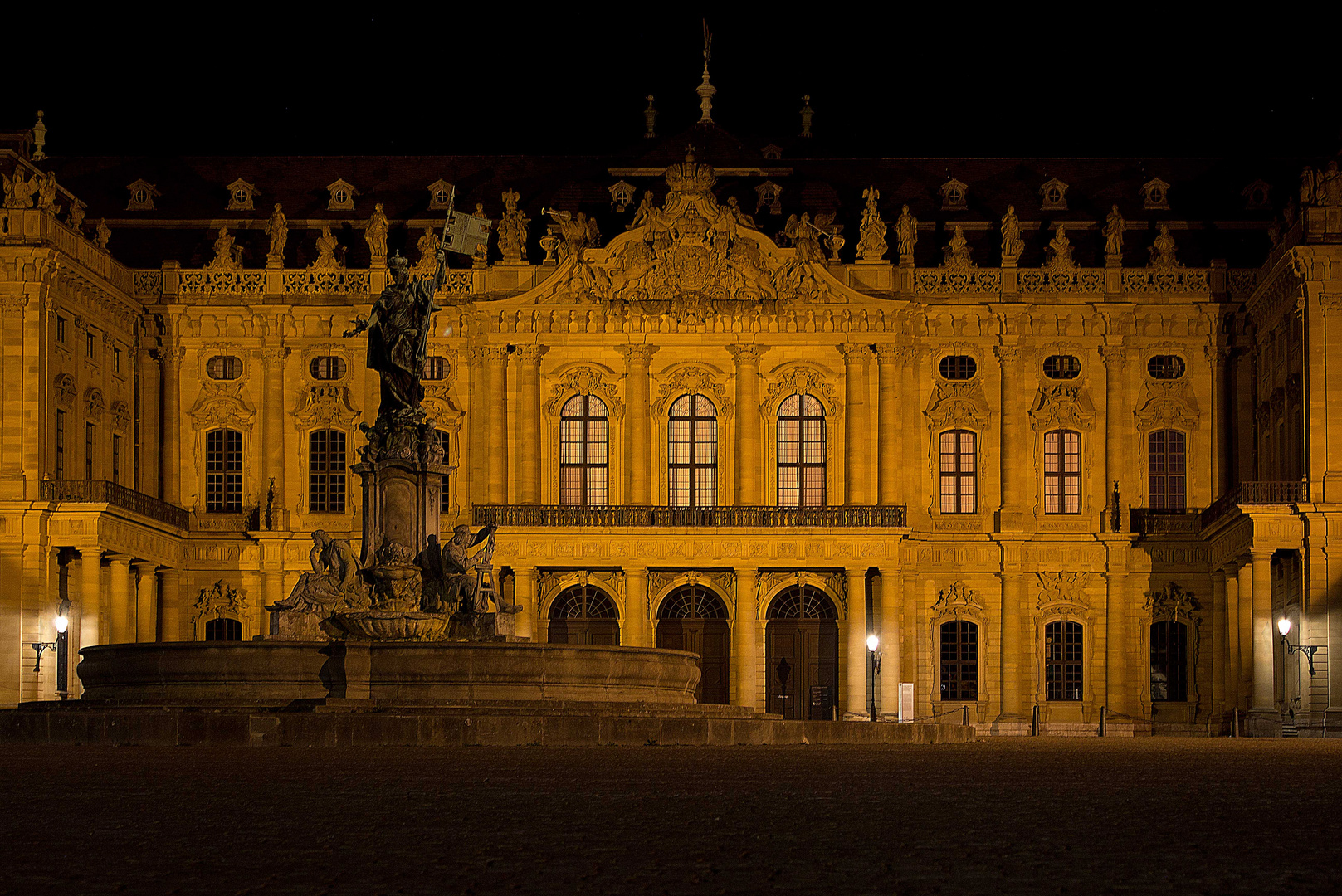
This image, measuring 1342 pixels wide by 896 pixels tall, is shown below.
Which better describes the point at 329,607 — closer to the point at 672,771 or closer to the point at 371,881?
the point at 672,771

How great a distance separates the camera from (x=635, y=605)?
5512 centimetres

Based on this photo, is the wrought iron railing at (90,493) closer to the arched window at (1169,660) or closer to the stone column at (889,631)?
the stone column at (889,631)

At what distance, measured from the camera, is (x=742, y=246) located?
2226 inches

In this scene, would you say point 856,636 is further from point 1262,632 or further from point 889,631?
point 1262,632

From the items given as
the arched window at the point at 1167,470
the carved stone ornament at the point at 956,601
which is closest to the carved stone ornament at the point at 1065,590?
the carved stone ornament at the point at 956,601

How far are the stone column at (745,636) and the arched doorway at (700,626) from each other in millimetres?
2112

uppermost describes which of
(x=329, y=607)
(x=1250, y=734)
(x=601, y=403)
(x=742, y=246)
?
(x=742, y=246)

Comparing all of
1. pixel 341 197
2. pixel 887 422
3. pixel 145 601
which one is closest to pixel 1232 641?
pixel 887 422

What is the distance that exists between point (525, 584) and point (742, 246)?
1069 cm

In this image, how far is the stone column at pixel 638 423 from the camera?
187 feet

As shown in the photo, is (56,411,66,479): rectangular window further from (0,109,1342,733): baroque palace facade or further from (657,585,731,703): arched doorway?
(657,585,731,703): arched doorway

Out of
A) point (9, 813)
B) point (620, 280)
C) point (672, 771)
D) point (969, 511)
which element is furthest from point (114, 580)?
point (9, 813)

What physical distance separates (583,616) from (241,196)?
16.2 meters

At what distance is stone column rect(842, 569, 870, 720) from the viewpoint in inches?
2152
